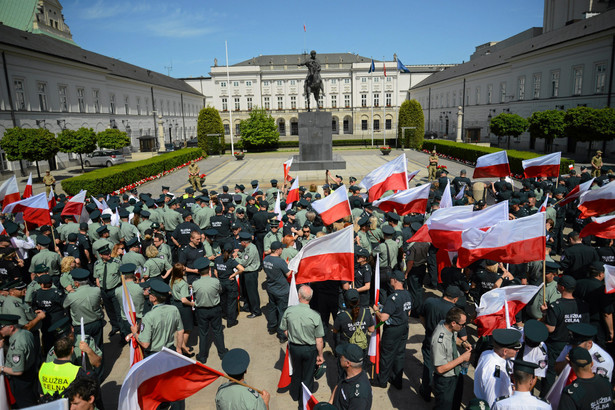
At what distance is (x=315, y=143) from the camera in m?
26.1

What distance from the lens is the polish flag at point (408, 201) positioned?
9188 millimetres

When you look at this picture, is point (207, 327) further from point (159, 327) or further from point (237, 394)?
point (237, 394)

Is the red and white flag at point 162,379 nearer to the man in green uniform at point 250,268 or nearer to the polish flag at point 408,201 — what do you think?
the man in green uniform at point 250,268

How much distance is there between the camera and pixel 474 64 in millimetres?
59906

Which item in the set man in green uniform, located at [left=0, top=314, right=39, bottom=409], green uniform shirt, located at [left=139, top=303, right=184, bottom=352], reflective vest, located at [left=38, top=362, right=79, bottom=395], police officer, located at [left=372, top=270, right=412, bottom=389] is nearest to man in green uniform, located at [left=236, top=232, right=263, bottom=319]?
green uniform shirt, located at [left=139, top=303, right=184, bottom=352]

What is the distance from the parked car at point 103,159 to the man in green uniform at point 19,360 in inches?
1365

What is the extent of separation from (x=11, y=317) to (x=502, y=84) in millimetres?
56204

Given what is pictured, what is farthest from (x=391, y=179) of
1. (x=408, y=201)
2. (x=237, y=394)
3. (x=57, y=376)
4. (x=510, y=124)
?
(x=510, y=124)

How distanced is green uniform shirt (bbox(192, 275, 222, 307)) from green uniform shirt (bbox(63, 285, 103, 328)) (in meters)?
1.46

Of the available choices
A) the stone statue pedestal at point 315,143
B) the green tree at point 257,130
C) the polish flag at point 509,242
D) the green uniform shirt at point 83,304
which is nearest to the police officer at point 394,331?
the polish flag at point 509,242

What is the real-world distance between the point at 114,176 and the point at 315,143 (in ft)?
39.7

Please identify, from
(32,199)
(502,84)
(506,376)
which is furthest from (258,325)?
(502,84)

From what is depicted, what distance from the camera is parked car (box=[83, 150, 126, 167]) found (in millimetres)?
36500

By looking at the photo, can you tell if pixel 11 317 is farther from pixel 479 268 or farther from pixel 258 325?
pixel 479 268
